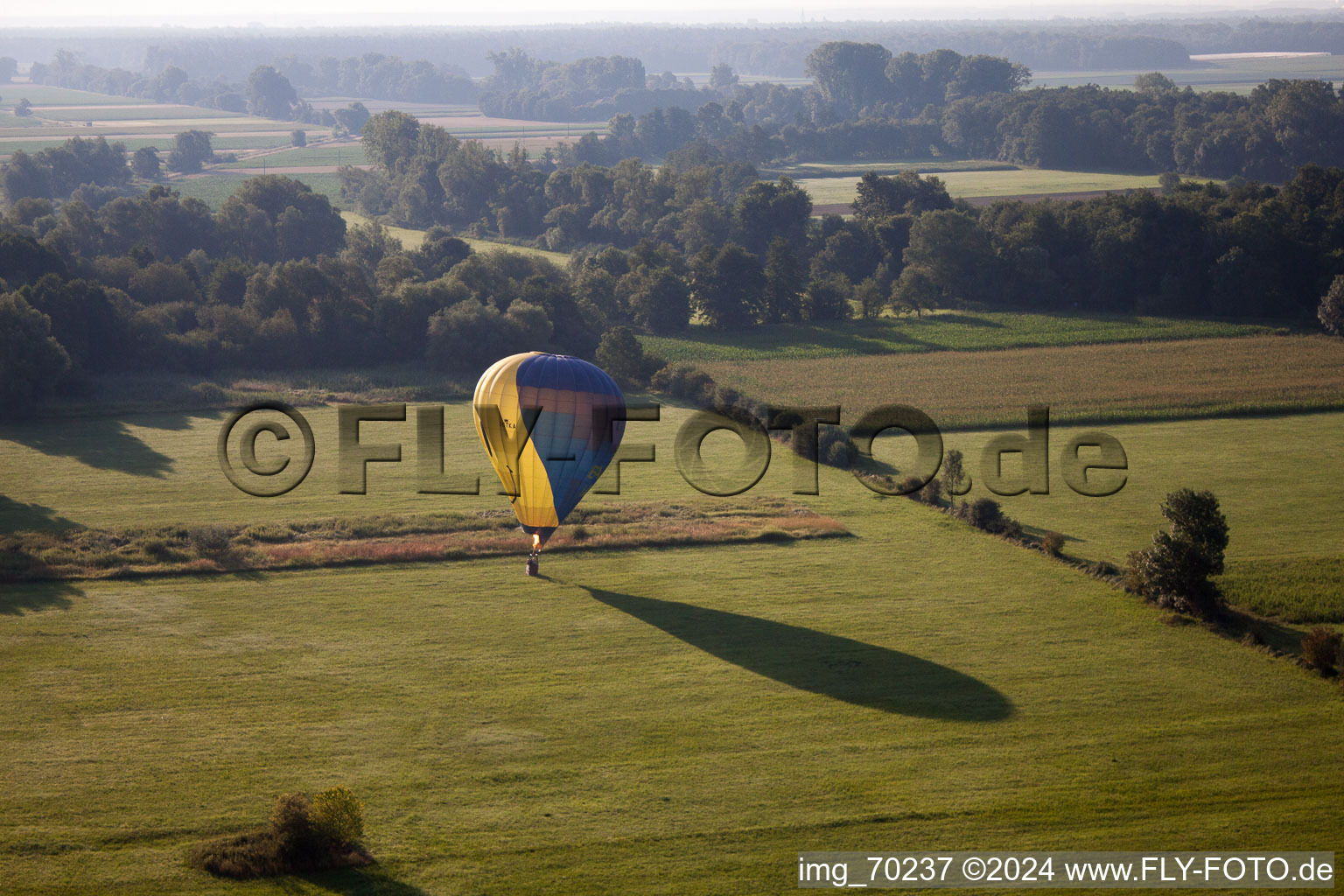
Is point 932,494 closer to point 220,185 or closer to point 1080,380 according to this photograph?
point 1080,380

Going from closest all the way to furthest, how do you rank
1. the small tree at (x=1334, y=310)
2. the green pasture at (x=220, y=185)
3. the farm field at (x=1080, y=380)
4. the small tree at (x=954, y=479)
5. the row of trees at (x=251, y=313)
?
the small tree at (x=954, y=479)
the farm field at (x=1080, y=380)
the row of trees at (x=251, y=313)
the small tree at (x=1334, y=310)
the green pasture at (x=220, y=185)

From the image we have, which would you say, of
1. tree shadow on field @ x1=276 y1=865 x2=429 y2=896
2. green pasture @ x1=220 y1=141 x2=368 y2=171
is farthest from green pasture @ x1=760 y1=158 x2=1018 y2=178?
tree shadow on field @ x1=276 y1=865 x2=429 y2=896

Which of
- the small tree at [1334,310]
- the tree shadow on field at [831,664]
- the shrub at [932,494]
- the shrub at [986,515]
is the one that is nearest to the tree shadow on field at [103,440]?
the tree shadow on field at [831,664]

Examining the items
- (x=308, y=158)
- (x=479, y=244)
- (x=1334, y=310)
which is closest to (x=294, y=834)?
(x=1334, y=310)

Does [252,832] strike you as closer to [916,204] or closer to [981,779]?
[981,779]

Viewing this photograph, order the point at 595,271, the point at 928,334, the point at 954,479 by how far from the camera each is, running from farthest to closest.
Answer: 1. the point at 595,271
2. the point at 928,334
3. the point at 954,479

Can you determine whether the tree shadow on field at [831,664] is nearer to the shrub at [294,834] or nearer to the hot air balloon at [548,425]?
the hot air balloon at [548,425]
